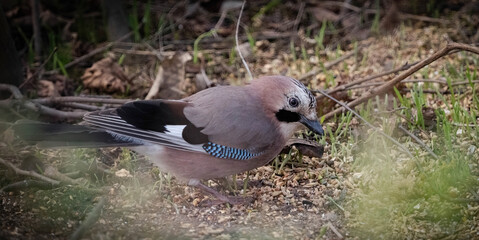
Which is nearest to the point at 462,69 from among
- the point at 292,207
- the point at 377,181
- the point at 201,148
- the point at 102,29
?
the point at 377,181

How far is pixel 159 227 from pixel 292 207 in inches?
28.5

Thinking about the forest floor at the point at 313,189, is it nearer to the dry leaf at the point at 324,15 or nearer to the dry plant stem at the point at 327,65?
the dry plant stem at the point at 327,65

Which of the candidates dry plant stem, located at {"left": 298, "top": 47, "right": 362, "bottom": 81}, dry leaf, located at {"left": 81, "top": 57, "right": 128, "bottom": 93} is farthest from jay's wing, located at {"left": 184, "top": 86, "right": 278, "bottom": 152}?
dry leaf, located at {"left": 81, "top": 57, "right": 128, "bottom": 93}

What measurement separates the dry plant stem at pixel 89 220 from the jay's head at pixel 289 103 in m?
0.99

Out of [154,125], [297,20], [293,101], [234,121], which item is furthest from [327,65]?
[154,125]

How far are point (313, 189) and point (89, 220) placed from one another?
1261 millimetres

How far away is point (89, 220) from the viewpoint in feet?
10.5

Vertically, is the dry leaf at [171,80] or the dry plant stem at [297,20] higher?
the dry plant stem at [297,20]

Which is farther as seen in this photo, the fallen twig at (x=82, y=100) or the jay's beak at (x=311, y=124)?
the fallen twig at (x=82, y=100)

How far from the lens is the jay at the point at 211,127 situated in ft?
11.5

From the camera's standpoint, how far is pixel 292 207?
3600 millimetres

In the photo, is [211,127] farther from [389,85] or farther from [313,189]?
[389,85]

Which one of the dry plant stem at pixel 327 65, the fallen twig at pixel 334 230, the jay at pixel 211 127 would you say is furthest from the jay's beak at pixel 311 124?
the dry plant stem at pixel 327 65

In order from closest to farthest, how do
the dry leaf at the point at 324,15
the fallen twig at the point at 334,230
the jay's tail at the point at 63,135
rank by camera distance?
the fallen twig at the point at 334,230, the jay's tail at the point at 63,135, the dry leaf at the point at 324,15
